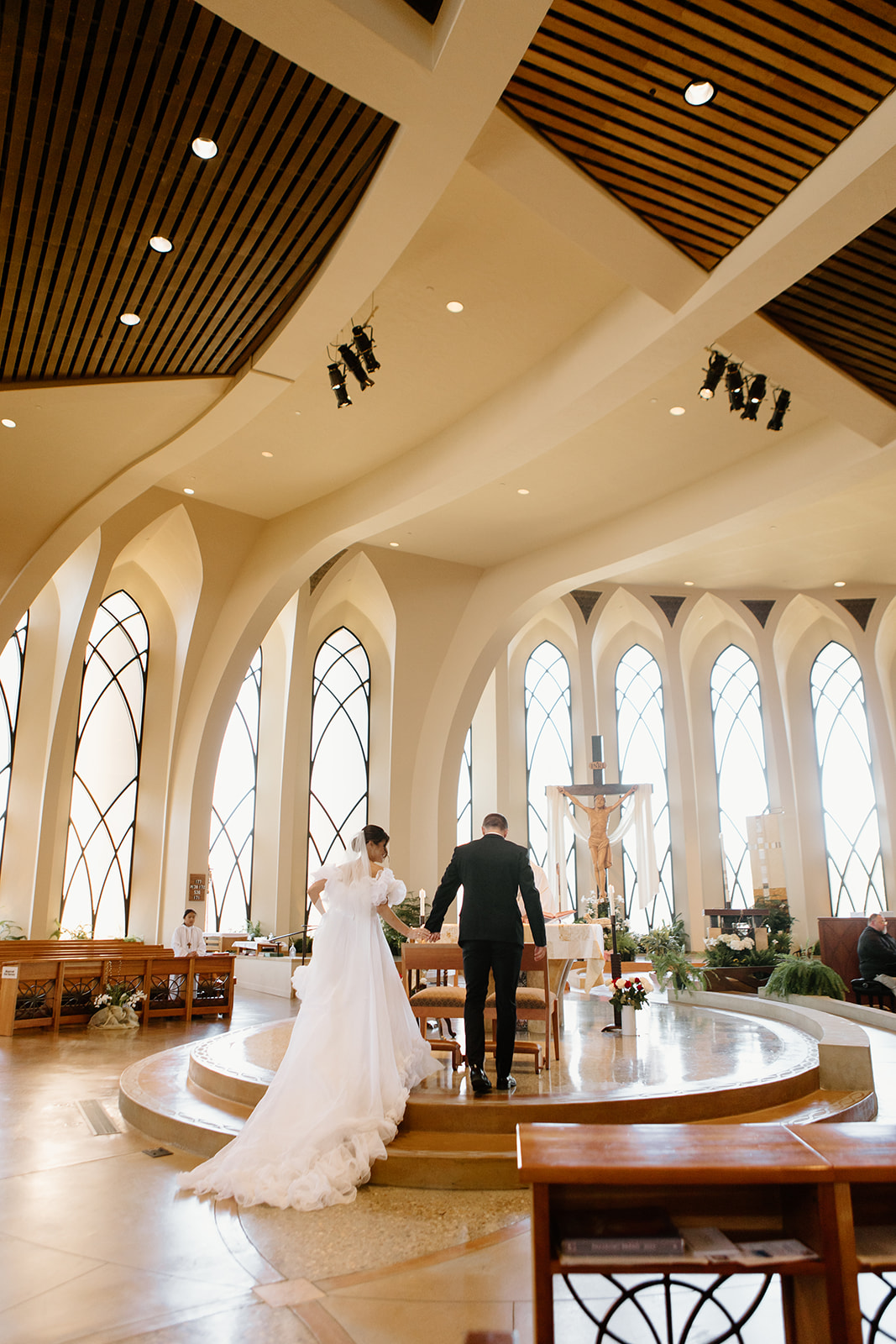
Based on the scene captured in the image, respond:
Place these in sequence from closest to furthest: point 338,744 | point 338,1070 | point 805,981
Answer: point 338,1070 → point 805,981 → point 338,744

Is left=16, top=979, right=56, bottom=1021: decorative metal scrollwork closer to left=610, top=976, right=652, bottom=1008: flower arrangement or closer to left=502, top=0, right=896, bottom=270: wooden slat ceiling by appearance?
left=610, top=976, right=652, bottom=1008: flower arrangement

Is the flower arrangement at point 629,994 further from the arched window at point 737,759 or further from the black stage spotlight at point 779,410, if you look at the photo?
the arched window at point 737,759

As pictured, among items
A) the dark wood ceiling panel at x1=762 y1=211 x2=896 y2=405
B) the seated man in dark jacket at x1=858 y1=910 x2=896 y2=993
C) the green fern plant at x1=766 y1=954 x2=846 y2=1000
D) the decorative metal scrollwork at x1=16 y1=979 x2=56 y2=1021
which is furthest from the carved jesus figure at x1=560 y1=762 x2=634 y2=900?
the dark wood ceiling panel at x1=762 y1=211 x2=896 y2=405

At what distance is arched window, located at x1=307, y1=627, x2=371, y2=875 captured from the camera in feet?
45.7

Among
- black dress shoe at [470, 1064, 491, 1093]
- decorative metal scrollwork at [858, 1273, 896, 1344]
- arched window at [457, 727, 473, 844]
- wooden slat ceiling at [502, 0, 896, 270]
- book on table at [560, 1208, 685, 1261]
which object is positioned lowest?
decorative metal scrollwork at [858, 1273, 896, 1344]

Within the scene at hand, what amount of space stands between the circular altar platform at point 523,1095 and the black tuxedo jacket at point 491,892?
2.66 ft

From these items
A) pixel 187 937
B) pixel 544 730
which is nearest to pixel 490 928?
pixel 187 937

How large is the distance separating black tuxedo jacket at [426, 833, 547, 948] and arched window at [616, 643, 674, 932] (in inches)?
419

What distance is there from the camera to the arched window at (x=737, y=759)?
49.9 feet

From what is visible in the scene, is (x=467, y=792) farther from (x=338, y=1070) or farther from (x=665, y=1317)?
(x=665, y=1317)

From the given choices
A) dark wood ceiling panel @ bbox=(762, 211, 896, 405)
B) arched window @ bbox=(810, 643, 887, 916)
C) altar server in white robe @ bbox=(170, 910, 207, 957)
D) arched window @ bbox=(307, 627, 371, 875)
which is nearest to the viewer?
dark wood ceiling panel @ bbox=(762, 211, 896, 405)

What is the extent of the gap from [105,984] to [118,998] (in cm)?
19

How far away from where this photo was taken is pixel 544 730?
1573 cm

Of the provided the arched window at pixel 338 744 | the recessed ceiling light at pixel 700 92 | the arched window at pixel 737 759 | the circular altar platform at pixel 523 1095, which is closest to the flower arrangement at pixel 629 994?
the circular altar platform at pixel 523 1095
